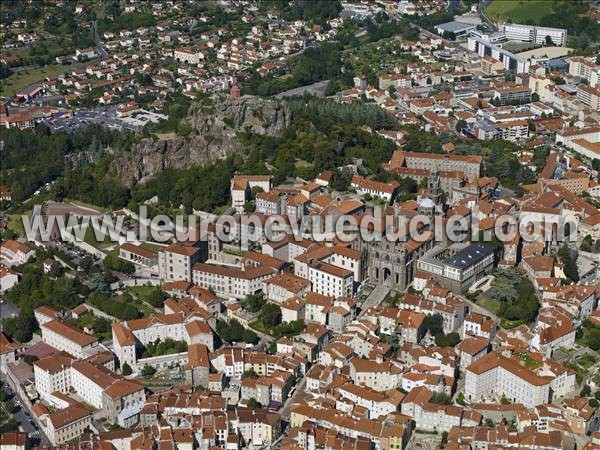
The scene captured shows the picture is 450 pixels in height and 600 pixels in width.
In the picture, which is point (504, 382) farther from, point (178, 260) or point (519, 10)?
point (519, 10)

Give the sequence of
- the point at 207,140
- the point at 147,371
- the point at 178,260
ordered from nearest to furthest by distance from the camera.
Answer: the point at 147,371
the point at 178,260
the point at 207,140

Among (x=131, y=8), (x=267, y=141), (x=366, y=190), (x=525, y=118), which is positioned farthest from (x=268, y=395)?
(x=131, y=8)

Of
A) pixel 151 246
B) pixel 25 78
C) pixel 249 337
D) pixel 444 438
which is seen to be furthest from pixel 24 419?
pixel 25 78

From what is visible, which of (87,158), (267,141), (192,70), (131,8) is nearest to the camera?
(267,141)

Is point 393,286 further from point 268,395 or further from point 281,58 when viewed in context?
point 281,58

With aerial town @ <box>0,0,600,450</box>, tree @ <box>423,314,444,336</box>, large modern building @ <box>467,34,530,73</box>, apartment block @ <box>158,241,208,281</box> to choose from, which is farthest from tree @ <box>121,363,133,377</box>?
large modern building @ <box>467,34,530,73</box>

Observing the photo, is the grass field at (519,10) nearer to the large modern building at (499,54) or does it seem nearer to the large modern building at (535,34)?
the large modern building at (535,34)

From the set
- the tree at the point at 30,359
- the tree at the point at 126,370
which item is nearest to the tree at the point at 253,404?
the tree at the point at 126,370
